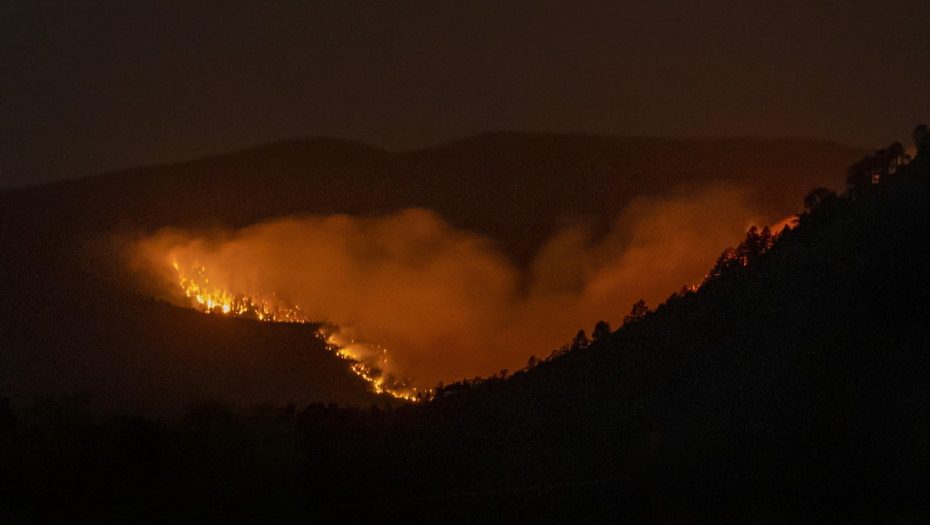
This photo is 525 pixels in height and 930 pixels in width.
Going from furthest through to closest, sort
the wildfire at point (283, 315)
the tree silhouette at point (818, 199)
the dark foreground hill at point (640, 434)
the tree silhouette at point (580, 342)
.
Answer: the tree silhouette at point (818, 199) < the tree silhouette at point (580, 342) < the wildfire at point (283, 315) < the dark foreground hill at point (640, 434)

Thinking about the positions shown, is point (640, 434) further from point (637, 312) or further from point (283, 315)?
point (283, 315)

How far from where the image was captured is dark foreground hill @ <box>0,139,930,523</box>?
205 inches

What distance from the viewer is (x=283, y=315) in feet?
19.5

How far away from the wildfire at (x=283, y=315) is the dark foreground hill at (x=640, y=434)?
20cm

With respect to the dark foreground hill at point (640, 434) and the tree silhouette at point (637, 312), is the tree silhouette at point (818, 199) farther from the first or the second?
the tree silhouette at point (637, 312)

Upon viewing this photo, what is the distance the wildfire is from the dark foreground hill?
0.20 metres

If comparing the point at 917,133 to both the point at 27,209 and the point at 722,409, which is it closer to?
the point at 722,409

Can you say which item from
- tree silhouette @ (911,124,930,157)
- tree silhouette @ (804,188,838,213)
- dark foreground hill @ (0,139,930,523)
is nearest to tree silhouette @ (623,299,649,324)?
dark foreground hill @ (0,139,930,523)

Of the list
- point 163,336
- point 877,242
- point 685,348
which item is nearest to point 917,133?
point 877,242

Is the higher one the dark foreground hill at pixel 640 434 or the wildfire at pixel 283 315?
the wildfire at pixel 283 315

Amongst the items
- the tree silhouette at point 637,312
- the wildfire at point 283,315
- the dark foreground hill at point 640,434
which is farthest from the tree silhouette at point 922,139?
the wildfire at point 283,315

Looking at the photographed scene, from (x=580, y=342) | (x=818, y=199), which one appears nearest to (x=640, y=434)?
(x=580, y=342)

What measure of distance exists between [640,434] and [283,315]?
221 cm

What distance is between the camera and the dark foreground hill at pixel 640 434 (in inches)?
205
